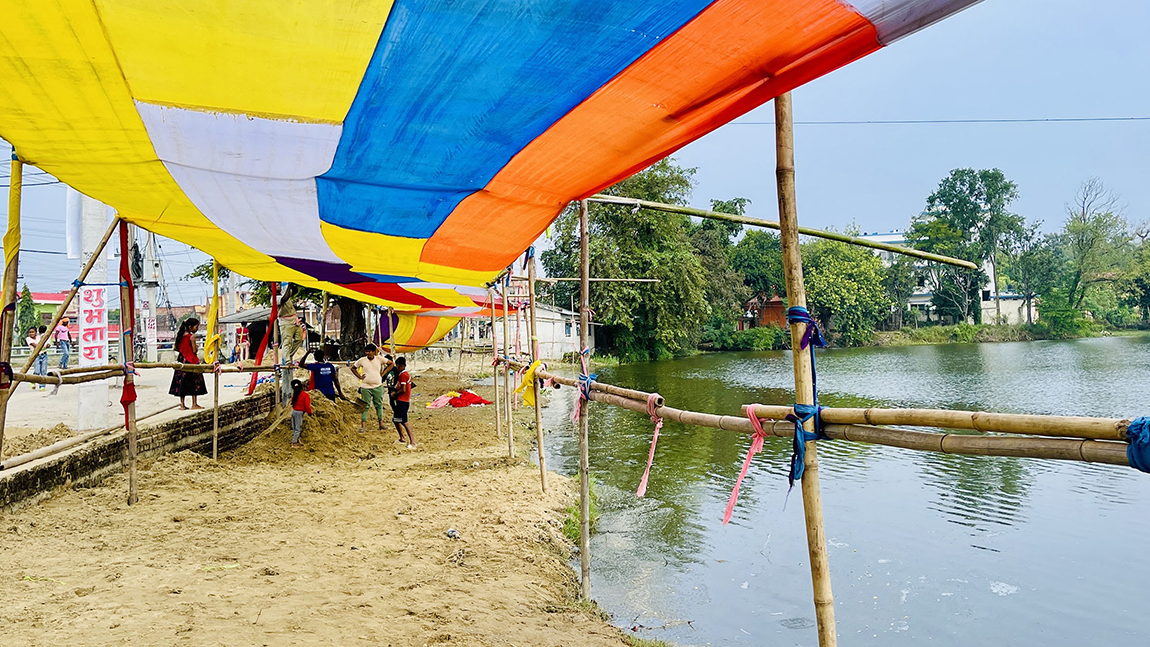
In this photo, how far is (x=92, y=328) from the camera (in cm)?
684

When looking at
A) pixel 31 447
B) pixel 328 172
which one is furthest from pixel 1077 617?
pixel 31 447

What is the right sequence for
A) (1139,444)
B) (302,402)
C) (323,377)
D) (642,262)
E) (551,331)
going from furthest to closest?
(551,331), (642,262), (323,377), (302,402), (1139,444)

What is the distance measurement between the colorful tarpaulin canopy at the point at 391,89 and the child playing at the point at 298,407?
4617 mm

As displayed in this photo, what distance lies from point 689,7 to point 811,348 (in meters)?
1.26

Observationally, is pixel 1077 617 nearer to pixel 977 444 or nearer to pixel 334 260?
pixel 977 444

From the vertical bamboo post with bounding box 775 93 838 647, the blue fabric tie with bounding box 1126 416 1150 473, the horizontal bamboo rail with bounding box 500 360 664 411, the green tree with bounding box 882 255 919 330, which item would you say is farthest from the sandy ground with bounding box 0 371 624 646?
the green tree with bounding box 882 255 919 330

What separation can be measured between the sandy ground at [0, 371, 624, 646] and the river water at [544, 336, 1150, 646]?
33.0 inches

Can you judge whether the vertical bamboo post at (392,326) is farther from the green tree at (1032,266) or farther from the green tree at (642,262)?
the green tree at (1032,266)

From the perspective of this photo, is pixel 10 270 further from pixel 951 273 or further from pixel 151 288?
pixel 951 273

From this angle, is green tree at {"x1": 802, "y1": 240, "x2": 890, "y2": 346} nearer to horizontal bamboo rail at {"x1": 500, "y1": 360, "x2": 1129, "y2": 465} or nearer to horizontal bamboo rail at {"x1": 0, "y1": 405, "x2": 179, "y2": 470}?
horizontal bamboo rail at {"x1": 0, "y1": 405, "x2": 179, "y2": 470}

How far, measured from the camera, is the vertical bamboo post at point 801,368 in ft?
7.73

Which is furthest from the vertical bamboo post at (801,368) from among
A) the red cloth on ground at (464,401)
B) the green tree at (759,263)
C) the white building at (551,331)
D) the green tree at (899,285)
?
the green tree at (899,285)

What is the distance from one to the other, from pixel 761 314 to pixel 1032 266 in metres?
16.5

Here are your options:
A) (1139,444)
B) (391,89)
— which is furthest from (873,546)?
(391,89)
